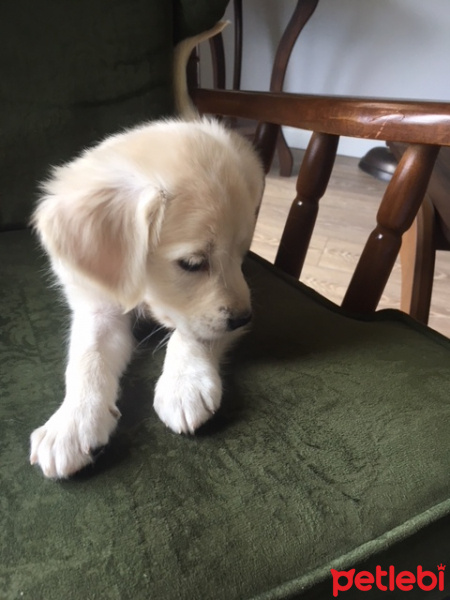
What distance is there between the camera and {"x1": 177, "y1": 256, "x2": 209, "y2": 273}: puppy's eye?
0.85m

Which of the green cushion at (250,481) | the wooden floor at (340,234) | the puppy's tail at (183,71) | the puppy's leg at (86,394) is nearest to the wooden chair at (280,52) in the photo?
Result: the wooden floor at (340,234)

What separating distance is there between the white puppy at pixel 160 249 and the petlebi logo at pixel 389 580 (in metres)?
0.27

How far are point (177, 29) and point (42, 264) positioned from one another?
0.70 metres

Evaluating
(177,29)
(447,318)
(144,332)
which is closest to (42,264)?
(144,332)

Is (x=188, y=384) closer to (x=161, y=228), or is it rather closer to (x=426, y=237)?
(x=161, y=228)

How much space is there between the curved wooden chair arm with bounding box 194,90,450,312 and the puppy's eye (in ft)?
1.08

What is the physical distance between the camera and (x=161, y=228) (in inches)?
33.1

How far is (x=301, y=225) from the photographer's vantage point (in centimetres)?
114

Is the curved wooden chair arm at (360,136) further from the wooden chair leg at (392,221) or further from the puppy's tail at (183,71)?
the puppy's tail at (183,71)

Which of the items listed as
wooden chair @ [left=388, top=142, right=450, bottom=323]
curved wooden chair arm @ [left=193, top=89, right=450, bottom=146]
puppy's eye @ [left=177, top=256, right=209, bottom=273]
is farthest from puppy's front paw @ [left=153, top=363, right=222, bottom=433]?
wooden chair @ [left=388, top=142, right=450, bottom=323]

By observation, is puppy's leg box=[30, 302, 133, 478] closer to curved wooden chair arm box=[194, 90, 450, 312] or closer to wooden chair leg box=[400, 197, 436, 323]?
curved wooden chair arm box=[194, 90, 450, 312]

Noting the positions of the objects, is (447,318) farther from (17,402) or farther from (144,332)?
(17,402)

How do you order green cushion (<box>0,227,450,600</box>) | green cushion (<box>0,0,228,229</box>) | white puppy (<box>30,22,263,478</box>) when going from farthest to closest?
1. green cushion (<box>0,0,228,229</box>)
2. white puppy (<box>30,22,263,478</box>)
3. green cushion (<box>0,227,450,600</box>)

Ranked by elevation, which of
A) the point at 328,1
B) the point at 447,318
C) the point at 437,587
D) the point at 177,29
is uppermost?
the point at 328,1
